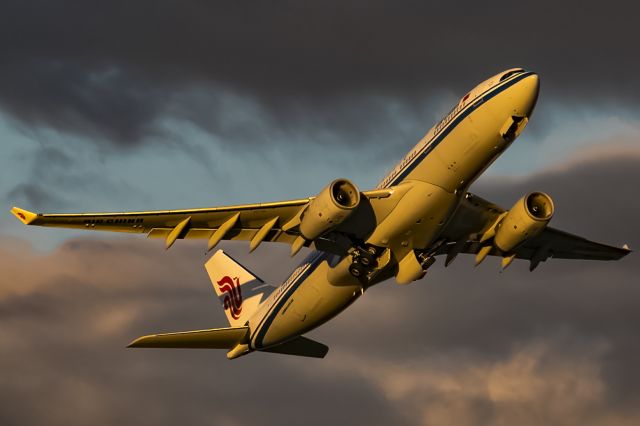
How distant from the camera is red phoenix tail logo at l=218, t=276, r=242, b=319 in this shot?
185ft

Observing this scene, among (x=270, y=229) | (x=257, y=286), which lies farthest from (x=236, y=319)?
(x=270, y=229)

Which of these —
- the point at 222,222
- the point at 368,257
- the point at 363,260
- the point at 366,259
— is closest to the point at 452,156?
the point at 368,257

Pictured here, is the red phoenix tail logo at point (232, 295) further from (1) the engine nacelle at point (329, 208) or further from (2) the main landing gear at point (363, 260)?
(1) the engine nacelle at point (329, 208)

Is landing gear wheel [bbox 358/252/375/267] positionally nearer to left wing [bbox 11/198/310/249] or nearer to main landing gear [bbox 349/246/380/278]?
main landing gear [bbox 349/246/380/278]

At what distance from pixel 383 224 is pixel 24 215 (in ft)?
43.7

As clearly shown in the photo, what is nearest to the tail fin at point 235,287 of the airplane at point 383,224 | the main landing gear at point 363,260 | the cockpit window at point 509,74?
the airplane at point 383,224

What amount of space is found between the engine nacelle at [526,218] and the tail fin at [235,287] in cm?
1338

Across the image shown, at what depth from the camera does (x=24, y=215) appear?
39.9m

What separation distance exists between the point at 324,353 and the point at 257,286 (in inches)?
189

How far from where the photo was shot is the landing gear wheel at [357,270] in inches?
1768

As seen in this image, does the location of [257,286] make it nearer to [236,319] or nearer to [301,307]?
[236,319]

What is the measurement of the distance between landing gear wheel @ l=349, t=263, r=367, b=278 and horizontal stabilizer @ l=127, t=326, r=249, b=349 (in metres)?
8.42

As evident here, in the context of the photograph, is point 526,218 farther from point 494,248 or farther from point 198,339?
point 198,339

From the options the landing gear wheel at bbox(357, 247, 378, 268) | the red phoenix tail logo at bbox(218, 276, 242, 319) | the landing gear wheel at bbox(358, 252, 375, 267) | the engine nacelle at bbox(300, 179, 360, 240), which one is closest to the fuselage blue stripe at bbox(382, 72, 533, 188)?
the engine nacelle at bbox(300, 179, 360, 240)
